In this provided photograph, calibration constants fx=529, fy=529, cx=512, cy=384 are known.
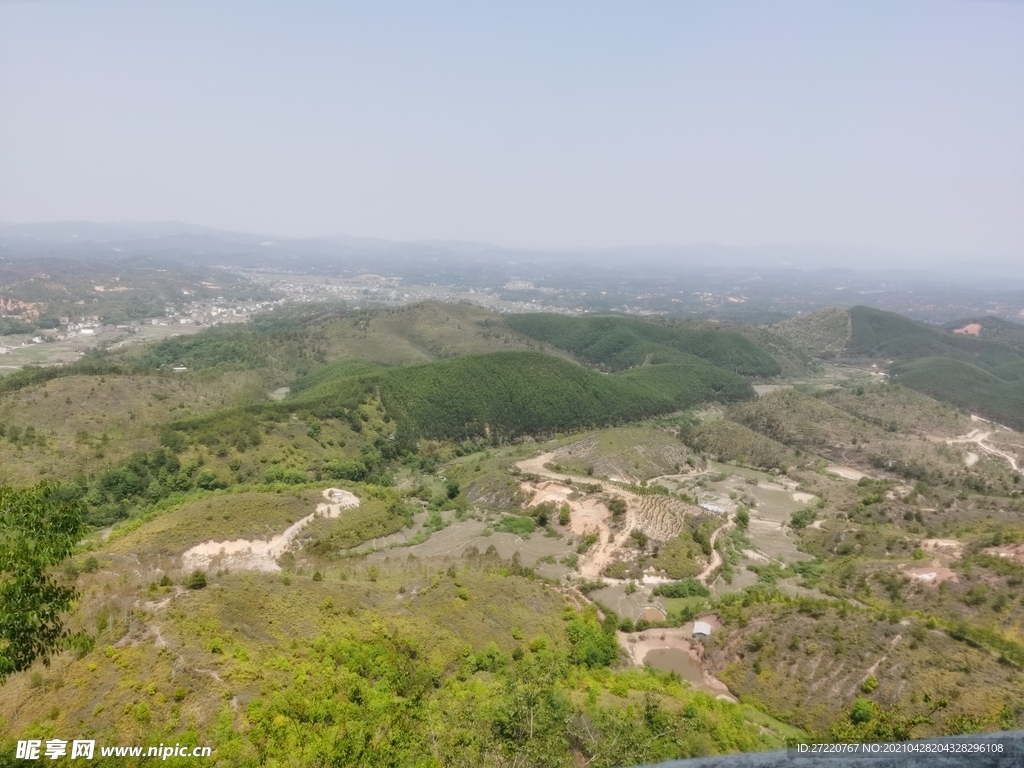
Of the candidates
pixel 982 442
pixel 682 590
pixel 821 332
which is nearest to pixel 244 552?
pixel 682 590

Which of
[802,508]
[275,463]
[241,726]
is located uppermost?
[241,726]

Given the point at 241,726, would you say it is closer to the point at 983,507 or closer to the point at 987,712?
the point at 987,712

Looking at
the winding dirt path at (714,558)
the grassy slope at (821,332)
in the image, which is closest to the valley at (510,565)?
the winding dirt path at (714,558)

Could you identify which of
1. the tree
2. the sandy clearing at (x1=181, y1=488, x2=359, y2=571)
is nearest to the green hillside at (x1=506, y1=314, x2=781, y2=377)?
the sandy clearing at (x1=181, y1=488, x2=359, y2=571)

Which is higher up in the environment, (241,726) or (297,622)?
(241,726)

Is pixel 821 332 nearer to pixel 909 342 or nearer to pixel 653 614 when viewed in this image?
pixel 909 342

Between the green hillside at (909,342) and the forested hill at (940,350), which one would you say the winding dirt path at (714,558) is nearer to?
the forested hill at (940,350)

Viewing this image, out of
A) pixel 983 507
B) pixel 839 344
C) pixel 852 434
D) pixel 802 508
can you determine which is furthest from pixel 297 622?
pixel 839 344
